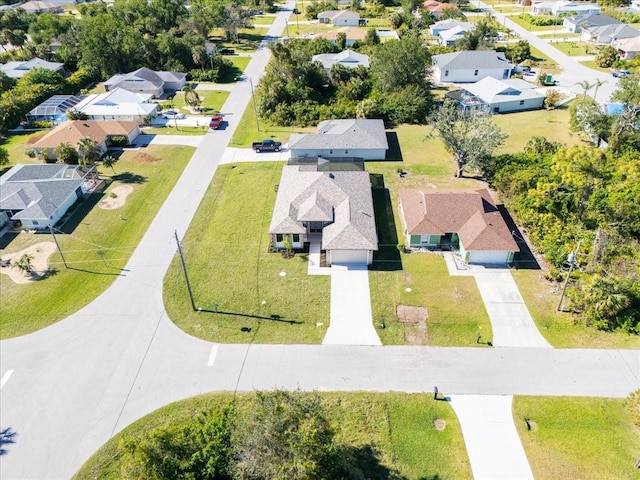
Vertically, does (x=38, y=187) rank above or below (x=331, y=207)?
above

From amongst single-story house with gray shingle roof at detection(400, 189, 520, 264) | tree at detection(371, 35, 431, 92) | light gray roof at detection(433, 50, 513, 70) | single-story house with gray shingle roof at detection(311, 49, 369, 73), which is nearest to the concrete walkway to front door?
single-story house with gray shingle roof at detection(400, 189, 520, 264)

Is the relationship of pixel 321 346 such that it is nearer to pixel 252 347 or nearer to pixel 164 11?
pixel 252 347

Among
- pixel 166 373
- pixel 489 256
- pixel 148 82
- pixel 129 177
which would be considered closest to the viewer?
pixel 166 373

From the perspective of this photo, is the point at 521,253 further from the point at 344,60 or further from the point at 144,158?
the point at 344,60

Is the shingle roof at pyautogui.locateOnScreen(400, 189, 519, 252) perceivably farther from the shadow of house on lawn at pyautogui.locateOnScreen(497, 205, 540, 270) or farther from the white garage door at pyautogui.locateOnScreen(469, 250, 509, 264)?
the shadow of house on lawn at pyautogui.locateOnScreen(497, 205, 540, 270)

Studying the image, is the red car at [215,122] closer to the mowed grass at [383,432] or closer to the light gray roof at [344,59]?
the light gray roof at [344,59]

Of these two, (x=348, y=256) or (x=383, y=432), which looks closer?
(x=383, y=432)

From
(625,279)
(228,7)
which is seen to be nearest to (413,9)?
(228,7)

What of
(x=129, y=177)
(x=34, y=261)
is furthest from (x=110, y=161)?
(x=34, y=261)
